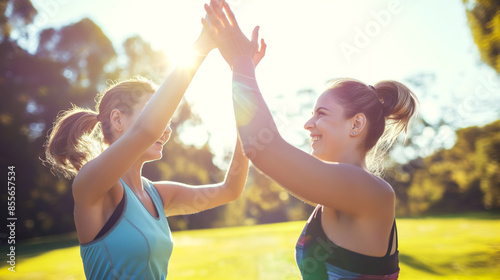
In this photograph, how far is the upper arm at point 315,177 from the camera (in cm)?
188

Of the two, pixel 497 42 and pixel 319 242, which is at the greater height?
pixel 319 242

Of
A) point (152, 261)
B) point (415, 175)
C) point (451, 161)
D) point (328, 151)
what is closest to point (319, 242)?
point (328, 151)

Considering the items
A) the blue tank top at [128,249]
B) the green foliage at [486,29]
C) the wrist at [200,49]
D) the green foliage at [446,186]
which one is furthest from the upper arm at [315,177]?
the green foliage at [446,186]

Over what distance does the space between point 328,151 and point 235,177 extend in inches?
39.7

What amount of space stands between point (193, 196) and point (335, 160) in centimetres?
140

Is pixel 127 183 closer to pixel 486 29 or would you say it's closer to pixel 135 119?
pixel 135 119

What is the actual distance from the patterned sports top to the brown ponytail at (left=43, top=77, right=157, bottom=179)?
5.46 ft

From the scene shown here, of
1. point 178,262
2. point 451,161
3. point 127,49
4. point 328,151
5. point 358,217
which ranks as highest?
point 127,49

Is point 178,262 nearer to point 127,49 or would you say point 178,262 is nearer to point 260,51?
point 260,51

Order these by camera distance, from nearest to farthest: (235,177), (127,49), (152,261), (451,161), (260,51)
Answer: (152,261) → (260,51) → (235,177) → (127,49) → (451,161)

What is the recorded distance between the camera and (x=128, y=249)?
234 cm

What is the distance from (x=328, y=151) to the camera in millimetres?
2580

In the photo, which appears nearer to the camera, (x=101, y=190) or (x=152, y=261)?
(x=101, y=190)

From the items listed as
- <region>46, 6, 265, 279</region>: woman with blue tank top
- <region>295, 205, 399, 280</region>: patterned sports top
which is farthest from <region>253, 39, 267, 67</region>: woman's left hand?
<region>295, 205, 399, 280</region>: patterned sports top
